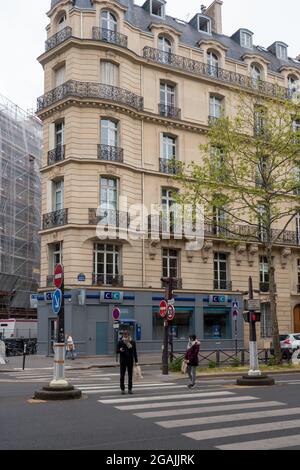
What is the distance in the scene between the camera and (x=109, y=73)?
32969 millimetres

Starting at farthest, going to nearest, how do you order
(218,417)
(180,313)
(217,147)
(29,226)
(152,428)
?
(29,226), (180,313), (217,147), (218,417), (152,428)

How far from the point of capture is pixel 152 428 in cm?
860

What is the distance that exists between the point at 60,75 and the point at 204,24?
12.6 meters

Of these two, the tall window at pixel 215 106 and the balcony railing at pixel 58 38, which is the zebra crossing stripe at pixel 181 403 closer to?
the balcony railing at pixel 58 38

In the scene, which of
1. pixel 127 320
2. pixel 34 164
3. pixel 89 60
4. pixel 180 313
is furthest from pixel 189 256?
pixel 34 164

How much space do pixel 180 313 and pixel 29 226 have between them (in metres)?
15.5

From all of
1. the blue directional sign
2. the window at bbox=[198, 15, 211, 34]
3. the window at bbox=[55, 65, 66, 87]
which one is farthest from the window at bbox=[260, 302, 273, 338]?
the blue directional sign

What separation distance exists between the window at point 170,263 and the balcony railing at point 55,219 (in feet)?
20.8

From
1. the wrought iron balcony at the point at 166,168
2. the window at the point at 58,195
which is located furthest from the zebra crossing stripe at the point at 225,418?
the wrought iron balcony at the point at 166,168

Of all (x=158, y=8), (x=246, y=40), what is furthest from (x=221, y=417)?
(x=246, y=40)

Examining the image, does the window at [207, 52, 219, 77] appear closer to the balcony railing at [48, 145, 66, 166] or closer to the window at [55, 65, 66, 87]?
the window at [55, 65, 66, 87]
